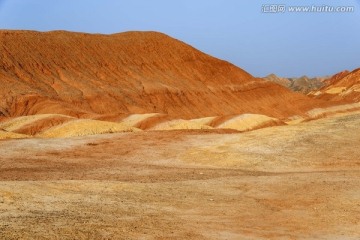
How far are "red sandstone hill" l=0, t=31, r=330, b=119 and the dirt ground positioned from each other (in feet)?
100

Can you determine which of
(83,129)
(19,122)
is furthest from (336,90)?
(83,129)

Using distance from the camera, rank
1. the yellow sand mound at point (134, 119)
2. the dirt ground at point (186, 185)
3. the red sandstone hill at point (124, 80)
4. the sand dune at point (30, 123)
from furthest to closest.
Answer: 1. the red sandstone hill at point (124, 80)
2. the yellow sand mound at point (134, 119)
3. the sand dune at point (30, 123)
4. the dirt ground at point (186, 185)

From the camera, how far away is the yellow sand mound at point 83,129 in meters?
43.2

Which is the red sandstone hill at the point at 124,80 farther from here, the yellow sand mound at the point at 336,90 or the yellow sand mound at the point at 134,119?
the yellow sand mound at the point at 336,90

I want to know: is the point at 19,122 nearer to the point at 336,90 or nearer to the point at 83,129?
the point at 83,129

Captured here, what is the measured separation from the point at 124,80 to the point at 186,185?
66.9 m

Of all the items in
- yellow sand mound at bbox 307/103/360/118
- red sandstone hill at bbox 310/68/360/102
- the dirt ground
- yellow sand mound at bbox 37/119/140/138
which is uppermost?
red sandstone hill at bbox 310/68/360/102

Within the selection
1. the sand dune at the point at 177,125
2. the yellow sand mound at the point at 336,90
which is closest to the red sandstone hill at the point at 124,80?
the sand dune at the point at 177,125

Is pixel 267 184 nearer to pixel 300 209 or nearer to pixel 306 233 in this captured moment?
pixel 300 209

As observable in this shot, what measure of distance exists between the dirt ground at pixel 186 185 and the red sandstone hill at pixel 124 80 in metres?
30.6

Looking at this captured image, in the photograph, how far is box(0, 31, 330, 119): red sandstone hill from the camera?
237 ft

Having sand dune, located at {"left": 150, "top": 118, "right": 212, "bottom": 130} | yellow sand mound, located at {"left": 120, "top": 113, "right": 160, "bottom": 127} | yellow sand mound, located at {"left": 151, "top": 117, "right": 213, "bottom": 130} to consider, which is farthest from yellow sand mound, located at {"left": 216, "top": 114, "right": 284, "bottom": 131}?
yellow sand mound, located at {"left": 120, "top": 113, "right": 160, "bottom": 127}

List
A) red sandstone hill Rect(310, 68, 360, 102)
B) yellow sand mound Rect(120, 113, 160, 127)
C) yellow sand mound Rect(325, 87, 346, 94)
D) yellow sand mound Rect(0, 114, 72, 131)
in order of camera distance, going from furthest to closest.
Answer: yellow sand mound Rect(325, 87, 346, 94)
red sandstone hill Rect(310, 68, 360, 102)
yellow sand mound Rect(120, 113, 160, 127)
yellow sand mound Rect(0, 114, 72, 131)

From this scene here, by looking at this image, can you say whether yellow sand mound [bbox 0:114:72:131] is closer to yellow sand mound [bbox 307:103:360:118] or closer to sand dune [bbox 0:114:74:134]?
sand dune [bbox 0:114:74:134]
